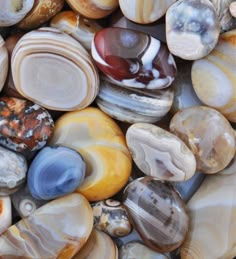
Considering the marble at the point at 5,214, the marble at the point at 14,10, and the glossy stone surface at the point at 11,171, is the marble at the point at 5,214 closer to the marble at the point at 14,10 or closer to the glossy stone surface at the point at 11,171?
the glossy stone surface at the point at 11,171

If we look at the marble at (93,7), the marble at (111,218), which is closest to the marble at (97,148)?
the marble at (111,218)

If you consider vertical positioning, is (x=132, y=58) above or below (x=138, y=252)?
above

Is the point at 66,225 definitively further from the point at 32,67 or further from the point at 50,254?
the point at 32,67

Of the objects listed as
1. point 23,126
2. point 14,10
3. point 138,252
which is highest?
point 14,10

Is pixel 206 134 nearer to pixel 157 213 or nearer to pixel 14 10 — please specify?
pixel 157 213

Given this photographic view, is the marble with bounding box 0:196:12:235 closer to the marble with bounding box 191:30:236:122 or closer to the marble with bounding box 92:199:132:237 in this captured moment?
the marble with bounding box 92:199:132:237

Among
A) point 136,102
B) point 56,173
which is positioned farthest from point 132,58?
point 56,173

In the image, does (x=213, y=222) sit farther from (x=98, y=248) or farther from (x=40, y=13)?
(x=40, y=13)
